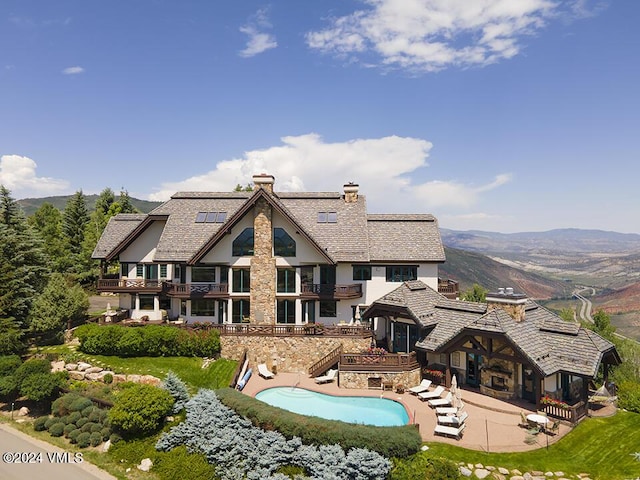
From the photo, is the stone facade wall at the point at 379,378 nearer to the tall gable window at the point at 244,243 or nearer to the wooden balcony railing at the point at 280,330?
the wooden balcony railing at the point at 280,330

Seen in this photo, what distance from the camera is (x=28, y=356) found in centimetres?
2655

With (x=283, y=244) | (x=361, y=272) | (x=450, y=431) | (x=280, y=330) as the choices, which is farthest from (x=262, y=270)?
(x=450, y=431)

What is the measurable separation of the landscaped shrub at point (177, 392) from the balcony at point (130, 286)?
461 inches

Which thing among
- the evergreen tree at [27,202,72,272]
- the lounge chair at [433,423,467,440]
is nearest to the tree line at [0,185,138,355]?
the evergreen tree at [27,202,72,272]

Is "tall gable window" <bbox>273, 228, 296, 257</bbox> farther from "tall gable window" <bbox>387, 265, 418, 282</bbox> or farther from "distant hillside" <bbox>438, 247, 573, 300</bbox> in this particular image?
"distant hillside" <bbox>438, 247, 573, 300</bbox>

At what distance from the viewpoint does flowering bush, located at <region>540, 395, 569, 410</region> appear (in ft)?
64.3

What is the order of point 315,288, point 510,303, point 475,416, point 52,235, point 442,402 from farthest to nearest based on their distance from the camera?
point 52,235 → point 315,288 → point 510,303 → point 442,402 → point 475,416

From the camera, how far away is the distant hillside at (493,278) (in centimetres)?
15975

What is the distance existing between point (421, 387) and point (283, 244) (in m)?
14.1

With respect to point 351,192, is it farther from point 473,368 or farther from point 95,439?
point 95,439

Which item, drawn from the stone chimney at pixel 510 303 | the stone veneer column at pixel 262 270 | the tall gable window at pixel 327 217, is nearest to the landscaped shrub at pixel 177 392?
the stone veneer column at pixel 262 270

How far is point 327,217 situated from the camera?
113 ft

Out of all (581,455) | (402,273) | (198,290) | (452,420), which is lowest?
(581,455)

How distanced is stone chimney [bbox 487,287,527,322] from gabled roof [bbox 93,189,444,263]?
7.88m
